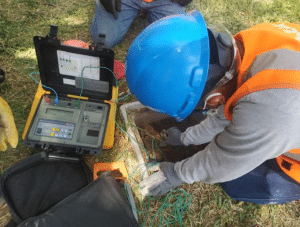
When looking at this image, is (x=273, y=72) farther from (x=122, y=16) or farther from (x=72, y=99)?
(x=122, y=16)

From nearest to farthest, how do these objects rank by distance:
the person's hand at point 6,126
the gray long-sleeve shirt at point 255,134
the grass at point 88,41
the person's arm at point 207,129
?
the gray long-sleeve shirt at point 255,134 < the person's hand at point 6,126 < the person's arm at point 207,129 < the grass at point 88,41

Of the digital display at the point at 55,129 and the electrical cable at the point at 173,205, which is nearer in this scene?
the digital display at the point at 55,129

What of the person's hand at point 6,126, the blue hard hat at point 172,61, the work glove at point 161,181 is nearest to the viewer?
the blue hard hat at point 172,61

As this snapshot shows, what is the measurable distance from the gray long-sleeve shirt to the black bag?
25.7 inches

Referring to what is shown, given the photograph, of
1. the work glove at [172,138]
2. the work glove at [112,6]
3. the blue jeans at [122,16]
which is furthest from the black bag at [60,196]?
the work glove at [112,6]

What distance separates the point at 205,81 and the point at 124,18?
1.88 m

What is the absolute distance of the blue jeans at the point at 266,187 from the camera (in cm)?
191

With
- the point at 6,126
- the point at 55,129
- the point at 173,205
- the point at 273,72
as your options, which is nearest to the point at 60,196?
the point at 55,129

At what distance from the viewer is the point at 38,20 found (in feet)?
8.78

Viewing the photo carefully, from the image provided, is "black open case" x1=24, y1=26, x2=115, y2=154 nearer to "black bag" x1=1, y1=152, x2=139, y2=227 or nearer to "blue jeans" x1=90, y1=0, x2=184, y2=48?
"black bag" x1=1, y1=152, x2=139, y2=227

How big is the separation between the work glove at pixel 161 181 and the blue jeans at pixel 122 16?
5.08 feet

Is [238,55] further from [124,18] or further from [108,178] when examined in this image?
[124,18]

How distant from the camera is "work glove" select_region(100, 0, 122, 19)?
241cm

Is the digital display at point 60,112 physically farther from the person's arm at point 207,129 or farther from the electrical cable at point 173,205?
the person's arm at point 207,129
